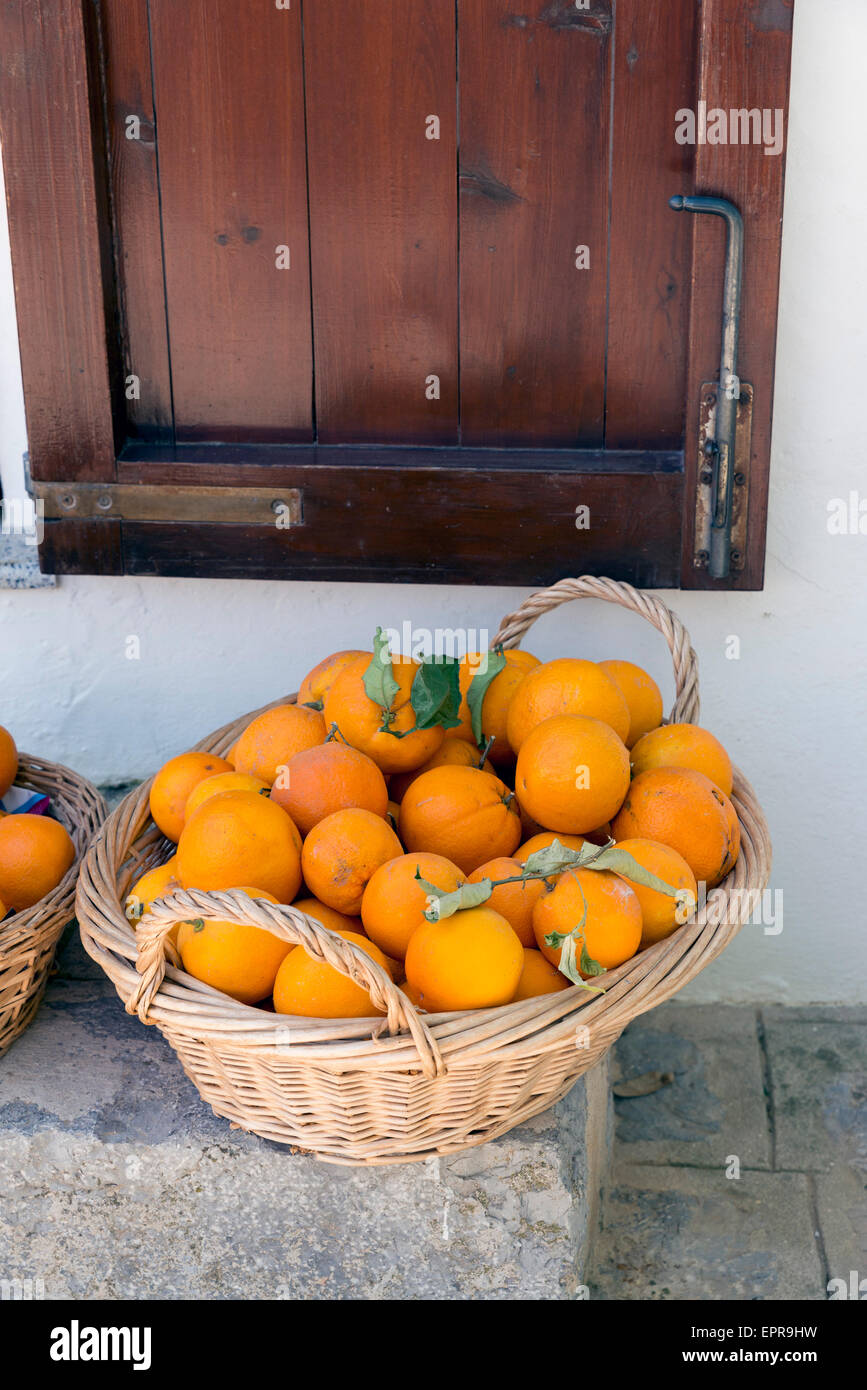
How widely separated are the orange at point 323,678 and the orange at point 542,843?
35cm

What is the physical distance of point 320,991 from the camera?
4.03 ft

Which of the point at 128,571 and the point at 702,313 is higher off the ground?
the point at 702,313

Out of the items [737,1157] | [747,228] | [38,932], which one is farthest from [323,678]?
[737,1157]

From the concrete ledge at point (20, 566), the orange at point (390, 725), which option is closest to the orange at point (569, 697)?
the orange at point (390, 725)

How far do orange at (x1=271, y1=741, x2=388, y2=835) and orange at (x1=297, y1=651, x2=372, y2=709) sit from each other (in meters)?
0.21

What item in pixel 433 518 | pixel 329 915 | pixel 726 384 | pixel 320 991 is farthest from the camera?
pixel 433 518

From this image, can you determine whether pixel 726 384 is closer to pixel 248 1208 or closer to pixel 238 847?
pixel 238 847

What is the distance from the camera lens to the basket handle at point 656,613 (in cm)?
161

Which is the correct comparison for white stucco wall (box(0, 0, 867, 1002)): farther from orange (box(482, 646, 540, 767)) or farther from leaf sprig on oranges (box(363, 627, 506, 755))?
leaf sprig on oranges (box(363, 627, 506, 755))

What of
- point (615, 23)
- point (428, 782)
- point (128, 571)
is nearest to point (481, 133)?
point (615, 23)

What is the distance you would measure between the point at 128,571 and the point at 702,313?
0.93 meters

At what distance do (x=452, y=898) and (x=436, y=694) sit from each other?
0.35 metres

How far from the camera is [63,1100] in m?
1.49

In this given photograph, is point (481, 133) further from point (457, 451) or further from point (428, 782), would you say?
point (428, 782)
